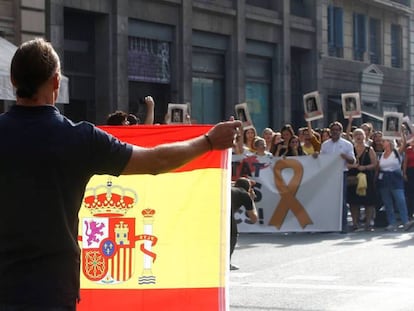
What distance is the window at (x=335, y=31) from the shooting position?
1459 inches

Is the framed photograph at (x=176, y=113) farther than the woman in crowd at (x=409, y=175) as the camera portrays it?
No

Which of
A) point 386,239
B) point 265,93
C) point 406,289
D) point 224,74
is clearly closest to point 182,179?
point 406,289

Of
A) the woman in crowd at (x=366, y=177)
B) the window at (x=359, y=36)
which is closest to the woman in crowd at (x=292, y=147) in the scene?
the woman in crowd at (x=366, y=177)

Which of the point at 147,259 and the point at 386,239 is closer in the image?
the point at 147,259

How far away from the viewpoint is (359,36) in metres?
39.2

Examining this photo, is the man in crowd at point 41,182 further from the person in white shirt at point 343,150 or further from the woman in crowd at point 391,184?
the woman in crowd at point 391,184

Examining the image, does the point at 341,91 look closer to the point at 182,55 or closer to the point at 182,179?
the point at 182,55

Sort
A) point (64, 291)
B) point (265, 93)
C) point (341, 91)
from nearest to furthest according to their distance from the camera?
point (64, 291)
point (265, 93)
point (341, 91)

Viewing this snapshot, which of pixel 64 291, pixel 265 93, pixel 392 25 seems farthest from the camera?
pixel 392 25

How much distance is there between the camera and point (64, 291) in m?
3.64

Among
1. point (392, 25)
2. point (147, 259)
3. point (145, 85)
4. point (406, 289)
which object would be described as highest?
point (392, 25)

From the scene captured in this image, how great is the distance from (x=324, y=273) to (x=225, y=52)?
20.1 meters

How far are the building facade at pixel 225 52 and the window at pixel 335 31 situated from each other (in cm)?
5

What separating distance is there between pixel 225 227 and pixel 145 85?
20.8 metres
